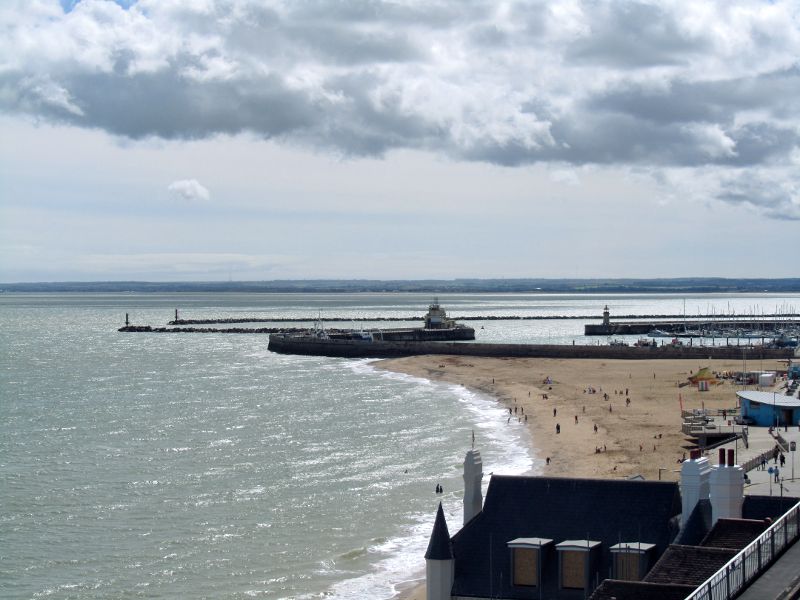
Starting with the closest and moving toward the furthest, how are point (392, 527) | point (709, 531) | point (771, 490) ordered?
1. point (709, 531)
2. point (771, 490)
3. point (392, 527)

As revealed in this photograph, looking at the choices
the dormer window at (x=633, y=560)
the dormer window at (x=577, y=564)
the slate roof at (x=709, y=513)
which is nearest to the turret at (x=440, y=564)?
the dormer window at (x=577, y=564)

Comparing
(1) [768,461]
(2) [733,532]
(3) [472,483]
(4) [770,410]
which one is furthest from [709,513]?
(4) [770,410]

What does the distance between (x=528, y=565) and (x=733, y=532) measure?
4.11m

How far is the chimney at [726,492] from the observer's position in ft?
67.8

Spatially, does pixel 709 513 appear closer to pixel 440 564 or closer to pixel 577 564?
pixel 577 564

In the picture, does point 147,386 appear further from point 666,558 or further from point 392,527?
point 666,558

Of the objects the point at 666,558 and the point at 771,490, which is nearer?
the point at 666,558

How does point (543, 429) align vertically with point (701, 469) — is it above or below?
below

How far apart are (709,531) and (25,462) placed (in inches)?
1797

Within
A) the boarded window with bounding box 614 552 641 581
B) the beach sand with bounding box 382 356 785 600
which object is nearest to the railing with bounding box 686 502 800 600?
the boarded window with bounding box 614 552 641 581

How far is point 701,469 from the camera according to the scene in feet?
71.0

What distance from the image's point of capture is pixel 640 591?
15.7m

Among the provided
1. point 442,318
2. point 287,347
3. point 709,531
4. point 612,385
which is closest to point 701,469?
point 709,531

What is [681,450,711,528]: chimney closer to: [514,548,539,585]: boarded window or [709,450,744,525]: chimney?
[709,450,744,525]: chimney
